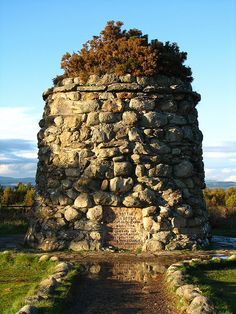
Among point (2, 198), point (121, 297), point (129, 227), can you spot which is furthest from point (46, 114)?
point (2, 198)

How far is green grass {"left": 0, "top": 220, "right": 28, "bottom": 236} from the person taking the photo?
15.0m

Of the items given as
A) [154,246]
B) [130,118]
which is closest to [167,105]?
[130,118]

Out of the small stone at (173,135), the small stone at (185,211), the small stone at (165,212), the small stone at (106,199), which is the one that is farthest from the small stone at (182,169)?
the small stone at (106,199)

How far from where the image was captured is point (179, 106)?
1223 cm

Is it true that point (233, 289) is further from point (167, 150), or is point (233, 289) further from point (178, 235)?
point (167, 150)

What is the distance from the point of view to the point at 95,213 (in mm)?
11273

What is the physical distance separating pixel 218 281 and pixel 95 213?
13.1 feet

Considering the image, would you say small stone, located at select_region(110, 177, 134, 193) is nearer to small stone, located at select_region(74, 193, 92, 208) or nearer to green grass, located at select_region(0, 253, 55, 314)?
small stone, located at select_region(74, 193, 92, 208)

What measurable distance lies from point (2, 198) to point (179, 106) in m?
10.2

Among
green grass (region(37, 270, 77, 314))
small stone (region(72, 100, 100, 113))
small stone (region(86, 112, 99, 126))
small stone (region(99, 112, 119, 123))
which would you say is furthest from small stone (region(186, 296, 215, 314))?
small stone (region(72, 100, 100, 113))

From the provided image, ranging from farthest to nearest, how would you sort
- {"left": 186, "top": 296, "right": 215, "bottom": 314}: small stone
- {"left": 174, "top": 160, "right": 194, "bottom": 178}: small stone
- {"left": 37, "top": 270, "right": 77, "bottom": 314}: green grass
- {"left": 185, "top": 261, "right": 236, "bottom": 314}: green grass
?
{"left": 174, "top": 160, "right": 194, "bottom": 178}: small stone < {"left": 185, "top": 261, "right": 236, "bottom": 314}: green grass < {"left": 37, "top": 270, "right": 77, "bottom": 314}: green grass < {"left": 186, "top": 296, "right": 215, "bottom": 314}: small stone

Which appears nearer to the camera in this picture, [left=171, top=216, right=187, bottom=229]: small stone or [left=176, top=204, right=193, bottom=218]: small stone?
[left=171, top=216, right=187, bottom=229]: small stone

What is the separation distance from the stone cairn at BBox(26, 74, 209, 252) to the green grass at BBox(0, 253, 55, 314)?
170 centimetres

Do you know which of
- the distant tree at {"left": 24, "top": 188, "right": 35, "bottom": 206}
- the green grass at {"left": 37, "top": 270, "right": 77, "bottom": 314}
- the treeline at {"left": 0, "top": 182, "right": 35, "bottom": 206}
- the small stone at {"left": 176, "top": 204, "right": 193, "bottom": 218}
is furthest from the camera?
the treeline at {"left": 0, "top": 182, "right": 35, "bottom": 206}
